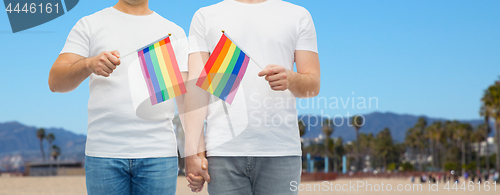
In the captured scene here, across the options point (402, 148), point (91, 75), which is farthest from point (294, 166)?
point (402, 148)

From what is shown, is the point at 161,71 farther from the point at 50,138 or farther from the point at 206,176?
the point at 50,138

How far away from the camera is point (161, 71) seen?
3.29 metres

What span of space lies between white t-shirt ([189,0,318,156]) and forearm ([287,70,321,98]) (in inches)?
3.8

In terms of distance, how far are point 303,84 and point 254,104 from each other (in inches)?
13.3

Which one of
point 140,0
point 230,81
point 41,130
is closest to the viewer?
point 230,81

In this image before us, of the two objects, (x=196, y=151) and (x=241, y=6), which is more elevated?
(x=241, y=6)

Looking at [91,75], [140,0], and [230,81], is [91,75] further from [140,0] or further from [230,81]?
[230,81]

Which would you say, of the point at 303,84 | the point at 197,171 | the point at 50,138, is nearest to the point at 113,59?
the point at 197,171

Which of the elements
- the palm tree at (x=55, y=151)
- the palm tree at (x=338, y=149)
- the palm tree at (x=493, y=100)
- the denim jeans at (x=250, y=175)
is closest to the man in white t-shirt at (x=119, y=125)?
the denim jeans at (x=250, y=175)

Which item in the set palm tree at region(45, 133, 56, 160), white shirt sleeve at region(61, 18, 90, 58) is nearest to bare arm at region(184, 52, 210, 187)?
white shirt sleeve at region(61, 18, 90, 58)

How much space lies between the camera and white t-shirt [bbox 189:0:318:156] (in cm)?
287

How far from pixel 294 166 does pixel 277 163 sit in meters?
0.13

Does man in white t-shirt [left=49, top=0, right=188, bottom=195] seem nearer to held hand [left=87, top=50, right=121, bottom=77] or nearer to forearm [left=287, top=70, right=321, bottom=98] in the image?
held hand [left=87, top=50, right=121, bottom=77]

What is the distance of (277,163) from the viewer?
9.50 feet
